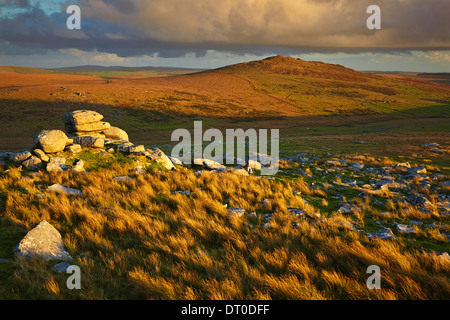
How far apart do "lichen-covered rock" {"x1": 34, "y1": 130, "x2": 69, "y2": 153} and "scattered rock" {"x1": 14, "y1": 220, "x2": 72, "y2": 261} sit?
854 centimetres

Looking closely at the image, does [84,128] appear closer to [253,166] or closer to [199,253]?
[253,166]

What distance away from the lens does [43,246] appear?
5105mm

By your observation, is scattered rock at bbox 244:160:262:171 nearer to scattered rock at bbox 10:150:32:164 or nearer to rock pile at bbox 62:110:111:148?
rock pile at bbox 62:110:111:148

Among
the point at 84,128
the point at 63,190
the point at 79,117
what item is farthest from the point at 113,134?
the point at 63,190

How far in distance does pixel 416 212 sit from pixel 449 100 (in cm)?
13917

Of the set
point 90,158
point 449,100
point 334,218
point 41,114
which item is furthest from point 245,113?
point 449,100

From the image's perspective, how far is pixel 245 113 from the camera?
241 feet

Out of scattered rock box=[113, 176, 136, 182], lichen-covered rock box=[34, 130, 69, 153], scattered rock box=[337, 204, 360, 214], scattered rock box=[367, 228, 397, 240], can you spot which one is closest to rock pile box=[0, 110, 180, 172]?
lichen-covered rock box=[34, 130, 69, 153]

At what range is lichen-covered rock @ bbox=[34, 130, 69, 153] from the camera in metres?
12.4

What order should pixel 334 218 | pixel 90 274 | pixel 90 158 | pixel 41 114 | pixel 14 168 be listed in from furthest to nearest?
pixel 41 114 → pixel 90 158 → pixel 14 168 → pixel 334 218 → pixel 90 274

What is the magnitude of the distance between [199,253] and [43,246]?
10.3 feet

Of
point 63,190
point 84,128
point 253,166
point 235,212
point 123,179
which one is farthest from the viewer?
point 253,166
